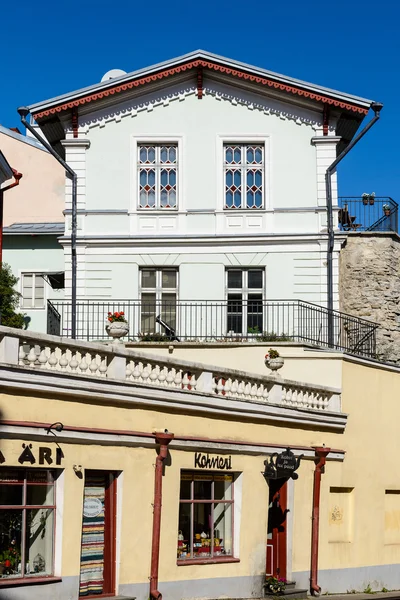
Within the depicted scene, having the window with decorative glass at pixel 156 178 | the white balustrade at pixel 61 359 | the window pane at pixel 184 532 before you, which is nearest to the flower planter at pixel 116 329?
the white balustrade at pixel 61 359

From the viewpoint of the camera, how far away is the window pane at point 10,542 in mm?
15297

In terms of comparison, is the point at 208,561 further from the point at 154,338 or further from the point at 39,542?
the point at 154,338

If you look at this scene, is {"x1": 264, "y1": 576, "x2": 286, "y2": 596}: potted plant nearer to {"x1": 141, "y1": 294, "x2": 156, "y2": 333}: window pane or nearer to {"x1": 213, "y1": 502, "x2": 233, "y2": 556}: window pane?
{"x1": 213, "y1": 502, "x2": 233, "y2": 556}: window pane

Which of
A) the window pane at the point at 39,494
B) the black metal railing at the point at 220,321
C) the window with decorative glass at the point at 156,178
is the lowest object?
the window pane at the point at 39,494

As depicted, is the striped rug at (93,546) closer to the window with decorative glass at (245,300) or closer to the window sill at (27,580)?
the window sill at (27,580)

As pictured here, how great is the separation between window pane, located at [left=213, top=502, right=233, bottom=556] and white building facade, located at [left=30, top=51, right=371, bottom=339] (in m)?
9.68

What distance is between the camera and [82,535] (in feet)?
54.5

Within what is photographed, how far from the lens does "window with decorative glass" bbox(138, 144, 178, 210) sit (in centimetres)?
2966

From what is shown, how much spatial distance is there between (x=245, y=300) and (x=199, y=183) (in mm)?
3444

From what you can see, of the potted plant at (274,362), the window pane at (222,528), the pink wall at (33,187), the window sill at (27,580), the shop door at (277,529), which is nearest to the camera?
the window sill at (27,580)

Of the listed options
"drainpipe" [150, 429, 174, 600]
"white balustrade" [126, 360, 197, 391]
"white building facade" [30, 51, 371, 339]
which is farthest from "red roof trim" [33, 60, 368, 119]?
"drainpipe" [150, 429, 174, 600]

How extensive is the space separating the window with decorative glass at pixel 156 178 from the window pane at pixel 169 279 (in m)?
1.73

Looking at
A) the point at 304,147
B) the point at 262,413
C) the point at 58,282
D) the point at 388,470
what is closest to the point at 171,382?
the point at 262,413

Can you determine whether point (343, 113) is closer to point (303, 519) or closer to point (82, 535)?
point (303, 519)
